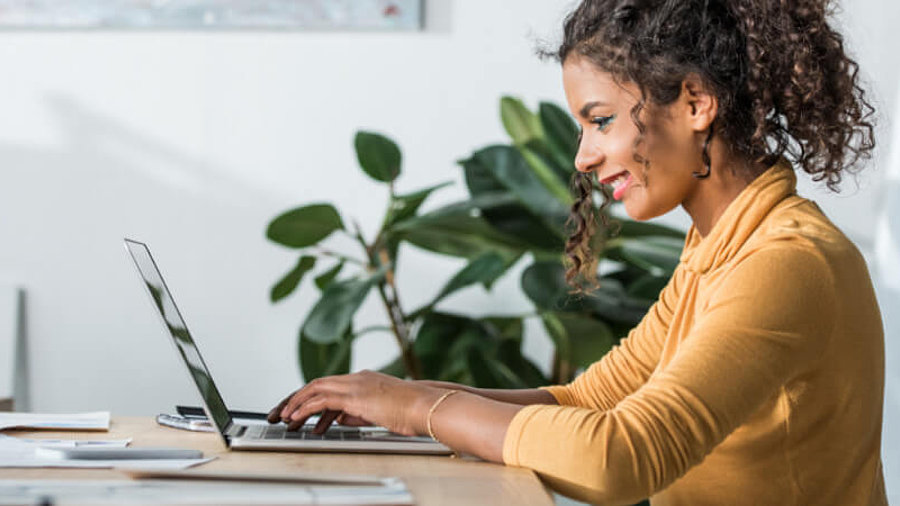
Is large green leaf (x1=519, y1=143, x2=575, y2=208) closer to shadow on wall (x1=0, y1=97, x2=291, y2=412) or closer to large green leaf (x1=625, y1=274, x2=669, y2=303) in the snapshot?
large green leaf (x1=625, y1=274, x2=669, y2=303)

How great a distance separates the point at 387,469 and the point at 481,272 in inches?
44.0

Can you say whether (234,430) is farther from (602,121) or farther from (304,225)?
(304,225)

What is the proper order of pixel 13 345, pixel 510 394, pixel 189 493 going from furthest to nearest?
pixel 13 345 → pixel 510 394 → pixel 189 493

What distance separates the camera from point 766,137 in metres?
1.05

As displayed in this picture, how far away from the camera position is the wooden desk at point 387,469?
0.84 metres

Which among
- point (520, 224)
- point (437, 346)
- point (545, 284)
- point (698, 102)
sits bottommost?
point (437, 346)

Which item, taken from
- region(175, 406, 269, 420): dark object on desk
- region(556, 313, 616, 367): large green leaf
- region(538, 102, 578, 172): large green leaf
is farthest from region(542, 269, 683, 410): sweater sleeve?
region(538, 102, 578, 172): large green leaf

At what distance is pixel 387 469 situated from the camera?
950mm

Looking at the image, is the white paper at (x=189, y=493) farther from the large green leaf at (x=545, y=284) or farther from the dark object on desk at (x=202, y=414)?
the large green leaf at (x=545, y=284)

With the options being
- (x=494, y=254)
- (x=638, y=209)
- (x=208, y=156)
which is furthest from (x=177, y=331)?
(x=208, y=156)

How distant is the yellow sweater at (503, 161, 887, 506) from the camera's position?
0.85m

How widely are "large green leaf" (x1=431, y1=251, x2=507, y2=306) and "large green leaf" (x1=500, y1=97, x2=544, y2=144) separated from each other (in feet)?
1.01

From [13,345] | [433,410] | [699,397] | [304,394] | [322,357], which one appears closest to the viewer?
[699,397]

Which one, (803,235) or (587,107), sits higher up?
(587,107)
